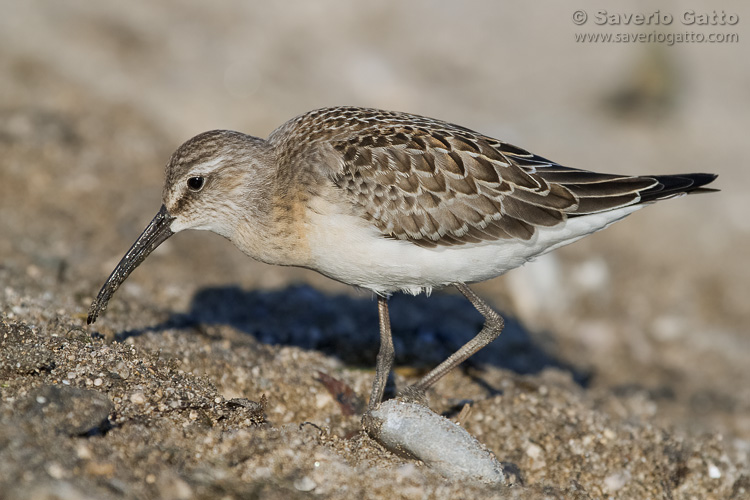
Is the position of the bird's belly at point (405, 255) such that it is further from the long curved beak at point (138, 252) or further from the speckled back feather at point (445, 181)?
the long curved beak at point (138, 252)

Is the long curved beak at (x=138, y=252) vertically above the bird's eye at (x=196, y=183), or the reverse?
the bird's eye at (x=196, y=183)

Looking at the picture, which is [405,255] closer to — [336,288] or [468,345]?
[468,345]

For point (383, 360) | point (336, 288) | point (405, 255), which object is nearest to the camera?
point (405, 255)

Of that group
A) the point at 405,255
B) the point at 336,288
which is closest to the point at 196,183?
the point at 405,255

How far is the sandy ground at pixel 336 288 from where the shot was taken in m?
5.52

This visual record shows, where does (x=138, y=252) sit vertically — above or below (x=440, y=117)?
below

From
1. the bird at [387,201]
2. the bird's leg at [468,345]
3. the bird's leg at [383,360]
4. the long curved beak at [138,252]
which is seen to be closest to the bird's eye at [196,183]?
the bird at [387,201]

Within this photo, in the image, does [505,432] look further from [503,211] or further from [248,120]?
[248,120]

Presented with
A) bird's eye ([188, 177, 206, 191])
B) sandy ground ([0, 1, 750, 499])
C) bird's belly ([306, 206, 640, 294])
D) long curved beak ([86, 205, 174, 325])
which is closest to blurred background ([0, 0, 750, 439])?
sandy ground ([0, 1, 750, 499])

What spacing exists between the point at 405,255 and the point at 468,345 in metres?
1.17

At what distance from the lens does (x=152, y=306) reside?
8.62m

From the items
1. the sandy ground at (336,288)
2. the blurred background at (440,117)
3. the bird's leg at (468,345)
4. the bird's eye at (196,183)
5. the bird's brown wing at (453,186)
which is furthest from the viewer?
the blurred background at (440,117)

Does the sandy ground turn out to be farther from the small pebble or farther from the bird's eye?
the bird's eye

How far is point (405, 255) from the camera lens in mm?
6414
